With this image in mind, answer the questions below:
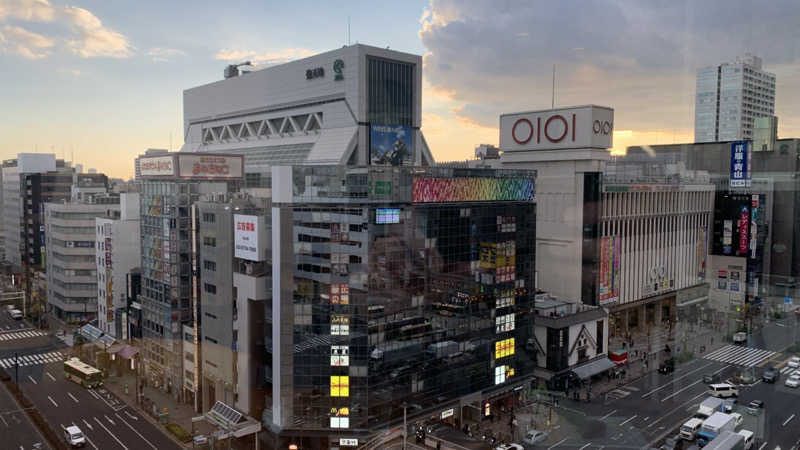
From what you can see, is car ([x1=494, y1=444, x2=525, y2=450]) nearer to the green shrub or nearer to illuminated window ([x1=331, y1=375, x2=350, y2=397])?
illuminated window ([x1=331, y1=375, x2=350, y2=397])

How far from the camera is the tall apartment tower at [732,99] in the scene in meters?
6.19

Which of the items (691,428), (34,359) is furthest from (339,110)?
(691,428)

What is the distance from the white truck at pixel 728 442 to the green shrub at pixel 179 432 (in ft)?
37.6

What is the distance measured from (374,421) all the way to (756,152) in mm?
9354

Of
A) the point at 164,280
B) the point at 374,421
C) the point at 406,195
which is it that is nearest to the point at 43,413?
the point at 164,280

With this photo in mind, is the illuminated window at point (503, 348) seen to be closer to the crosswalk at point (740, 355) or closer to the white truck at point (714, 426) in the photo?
the white truck at point (714, 426)

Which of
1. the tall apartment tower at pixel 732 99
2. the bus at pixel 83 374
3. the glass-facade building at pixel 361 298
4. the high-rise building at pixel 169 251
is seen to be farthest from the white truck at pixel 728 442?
the bus at pixel 83 374

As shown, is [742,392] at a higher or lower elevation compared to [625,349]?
higher

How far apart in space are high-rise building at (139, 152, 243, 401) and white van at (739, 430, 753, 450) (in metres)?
12.8

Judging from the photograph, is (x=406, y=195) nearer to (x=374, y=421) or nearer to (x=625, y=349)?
(x=374, y=421)

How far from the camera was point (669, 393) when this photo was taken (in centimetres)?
1475

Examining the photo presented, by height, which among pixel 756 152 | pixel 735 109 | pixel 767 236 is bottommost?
pixel 767 236

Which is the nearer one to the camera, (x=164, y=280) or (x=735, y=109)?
(x=735, y=109)

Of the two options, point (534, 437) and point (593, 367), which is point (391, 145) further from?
point (534, 437)
